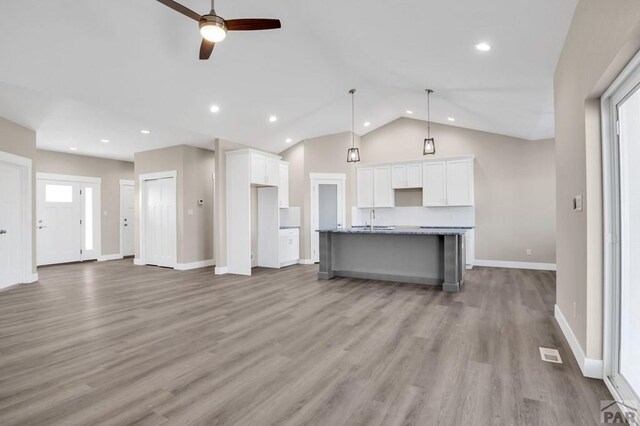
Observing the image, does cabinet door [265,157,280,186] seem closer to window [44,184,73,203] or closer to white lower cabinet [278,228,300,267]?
white lower cabinet [278,228,300,267]

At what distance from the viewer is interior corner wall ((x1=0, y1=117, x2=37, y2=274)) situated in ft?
16.9

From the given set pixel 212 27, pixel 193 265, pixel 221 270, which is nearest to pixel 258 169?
pixel 221 270

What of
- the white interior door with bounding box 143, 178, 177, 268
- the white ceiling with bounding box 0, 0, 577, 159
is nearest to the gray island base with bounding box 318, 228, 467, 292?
the white ceiling with bounding box 0, 0, 577, 159

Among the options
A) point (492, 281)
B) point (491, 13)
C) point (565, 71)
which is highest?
point (491, 13)

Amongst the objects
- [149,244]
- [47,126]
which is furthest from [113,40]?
[149,244]

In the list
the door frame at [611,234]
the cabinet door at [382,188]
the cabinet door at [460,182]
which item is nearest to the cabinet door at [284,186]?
the cabinet door at [382,188]

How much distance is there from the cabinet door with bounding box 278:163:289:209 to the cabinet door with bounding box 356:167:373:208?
175 cm

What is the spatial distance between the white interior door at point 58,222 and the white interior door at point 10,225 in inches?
88.2

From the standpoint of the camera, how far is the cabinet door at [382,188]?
780cm

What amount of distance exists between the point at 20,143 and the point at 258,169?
3.98m

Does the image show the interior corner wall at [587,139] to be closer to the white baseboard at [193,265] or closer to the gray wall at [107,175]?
the white baseboard at [193,265]

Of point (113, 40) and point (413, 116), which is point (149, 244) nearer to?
point (113, 40)

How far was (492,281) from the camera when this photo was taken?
5527mm

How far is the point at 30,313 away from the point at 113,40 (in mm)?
3344
